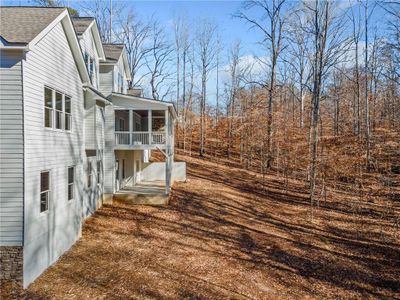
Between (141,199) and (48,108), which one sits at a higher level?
(48,108)

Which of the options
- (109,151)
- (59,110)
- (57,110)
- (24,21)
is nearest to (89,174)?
(109,151)

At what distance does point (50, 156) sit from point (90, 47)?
8.05 metres

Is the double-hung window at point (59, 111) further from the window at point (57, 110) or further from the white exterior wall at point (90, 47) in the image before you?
the white exterior wall at point (90, 47)

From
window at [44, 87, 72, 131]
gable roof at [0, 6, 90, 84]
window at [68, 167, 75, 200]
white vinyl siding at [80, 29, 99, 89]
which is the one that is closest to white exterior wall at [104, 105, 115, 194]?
white vinyl siding at [80, 29, 99, 89]

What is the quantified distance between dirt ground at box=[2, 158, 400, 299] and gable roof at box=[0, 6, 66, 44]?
20.4 feet

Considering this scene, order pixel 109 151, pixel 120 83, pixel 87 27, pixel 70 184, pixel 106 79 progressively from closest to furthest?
pixel 70 184
pixel 87 27
pixel 109 151
pixel 106 79
pixel 120 83

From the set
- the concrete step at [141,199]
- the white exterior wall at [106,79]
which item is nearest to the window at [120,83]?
the white exterior wall at [106,79]

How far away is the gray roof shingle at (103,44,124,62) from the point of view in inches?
Result: 666

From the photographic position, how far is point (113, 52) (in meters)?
17.7

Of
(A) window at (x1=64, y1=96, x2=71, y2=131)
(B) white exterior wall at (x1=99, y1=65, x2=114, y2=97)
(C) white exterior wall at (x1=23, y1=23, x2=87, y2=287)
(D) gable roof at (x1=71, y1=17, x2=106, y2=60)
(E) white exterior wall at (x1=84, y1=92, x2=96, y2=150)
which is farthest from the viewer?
(B) white exterior wall at (x1=99, y1=65, x2=114, y2=97)

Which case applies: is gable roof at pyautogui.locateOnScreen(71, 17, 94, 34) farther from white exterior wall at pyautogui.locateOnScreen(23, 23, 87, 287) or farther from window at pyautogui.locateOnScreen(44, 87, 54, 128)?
window at pyautogui.locateOnScreen(44, 87, 54, 128)

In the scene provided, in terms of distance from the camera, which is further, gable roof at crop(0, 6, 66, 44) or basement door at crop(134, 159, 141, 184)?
basement door at crop(134, 159, 141, 184)

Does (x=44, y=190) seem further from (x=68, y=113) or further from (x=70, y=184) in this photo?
(x=68, y=113)

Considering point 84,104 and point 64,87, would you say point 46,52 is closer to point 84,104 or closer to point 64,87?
point 64,87
